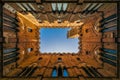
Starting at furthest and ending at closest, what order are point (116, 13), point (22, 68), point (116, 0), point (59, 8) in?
point (59, 8) → point (22, 68) → point (116, 13) → point (116, 0)

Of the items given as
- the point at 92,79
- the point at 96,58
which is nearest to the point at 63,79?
the point at 92,79

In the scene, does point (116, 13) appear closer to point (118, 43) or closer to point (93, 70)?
point (118, 43)

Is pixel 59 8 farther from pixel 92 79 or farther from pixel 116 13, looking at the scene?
pixel 92 79

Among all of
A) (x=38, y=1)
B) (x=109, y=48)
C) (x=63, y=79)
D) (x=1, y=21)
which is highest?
(x=38, y=1)

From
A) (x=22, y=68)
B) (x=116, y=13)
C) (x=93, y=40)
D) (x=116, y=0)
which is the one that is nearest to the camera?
(x=116, y=0)

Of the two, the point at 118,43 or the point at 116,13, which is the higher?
the point at 116,13

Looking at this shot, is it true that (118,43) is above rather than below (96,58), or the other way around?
above

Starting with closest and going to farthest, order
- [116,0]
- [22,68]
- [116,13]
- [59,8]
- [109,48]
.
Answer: [116,0] < [116,13] < [109,48] < [22,68] < [59,8]

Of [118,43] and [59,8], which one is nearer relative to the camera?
[118,43]

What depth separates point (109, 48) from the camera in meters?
23.7

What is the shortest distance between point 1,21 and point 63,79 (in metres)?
8.95

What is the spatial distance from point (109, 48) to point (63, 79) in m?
7.80

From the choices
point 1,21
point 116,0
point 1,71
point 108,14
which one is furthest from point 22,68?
point 116,0

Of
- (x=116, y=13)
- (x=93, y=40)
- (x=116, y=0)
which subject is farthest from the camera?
(x=93, y=40)
